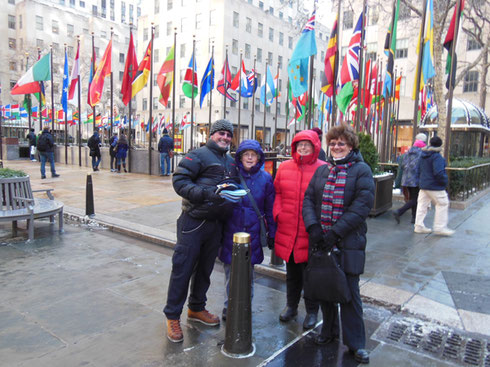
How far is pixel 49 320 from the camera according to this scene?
11.8 feet

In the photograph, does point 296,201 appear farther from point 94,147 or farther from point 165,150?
point 94,147

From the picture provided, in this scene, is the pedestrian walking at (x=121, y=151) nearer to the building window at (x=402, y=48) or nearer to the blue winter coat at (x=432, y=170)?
the blue winter coat at (x=432, y=170)

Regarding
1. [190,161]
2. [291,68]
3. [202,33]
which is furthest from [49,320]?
[202,33]

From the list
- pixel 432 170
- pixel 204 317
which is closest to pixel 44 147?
pixel 204 317

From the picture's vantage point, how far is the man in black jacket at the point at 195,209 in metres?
3.23

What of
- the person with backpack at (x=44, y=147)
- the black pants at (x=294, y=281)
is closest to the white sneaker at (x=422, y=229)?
the black pants at (x=294, y=281)

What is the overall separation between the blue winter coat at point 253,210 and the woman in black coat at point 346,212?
0.48 metres

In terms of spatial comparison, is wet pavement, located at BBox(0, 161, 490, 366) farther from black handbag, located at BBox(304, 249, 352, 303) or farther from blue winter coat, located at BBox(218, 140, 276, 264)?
blue winter coat, located at BBox(218, 140, 276, 264)

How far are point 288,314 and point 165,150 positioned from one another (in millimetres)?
13111

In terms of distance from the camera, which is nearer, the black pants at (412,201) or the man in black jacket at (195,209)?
the man in black jacket at (195,209)

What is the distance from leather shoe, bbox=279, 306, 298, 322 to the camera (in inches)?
147

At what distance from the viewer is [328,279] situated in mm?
3004

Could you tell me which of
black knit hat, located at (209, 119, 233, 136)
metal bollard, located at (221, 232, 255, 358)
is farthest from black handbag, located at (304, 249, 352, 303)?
black knit hat, located at (209, 119, 233, 136)

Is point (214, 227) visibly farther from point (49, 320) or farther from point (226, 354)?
point (49, 320)
